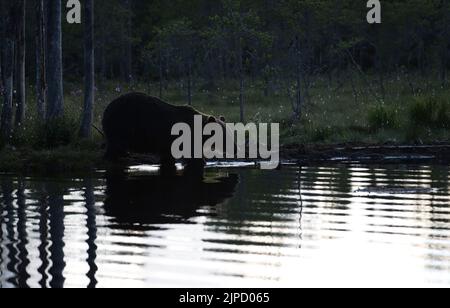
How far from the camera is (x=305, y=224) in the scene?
10.5m

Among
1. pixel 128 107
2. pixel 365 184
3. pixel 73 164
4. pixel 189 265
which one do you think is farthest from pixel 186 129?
pixel 189 265

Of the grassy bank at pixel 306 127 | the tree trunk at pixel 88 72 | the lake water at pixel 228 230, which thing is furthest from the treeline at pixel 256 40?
the lake water at pixel 228 230

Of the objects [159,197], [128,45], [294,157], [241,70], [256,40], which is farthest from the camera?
[128,45]

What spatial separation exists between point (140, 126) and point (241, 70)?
9381 mm

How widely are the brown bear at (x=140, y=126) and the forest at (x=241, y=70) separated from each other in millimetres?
1094

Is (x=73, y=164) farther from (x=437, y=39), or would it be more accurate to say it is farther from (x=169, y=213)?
(x=437, y=39)

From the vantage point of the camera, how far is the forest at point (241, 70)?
61.9 feet

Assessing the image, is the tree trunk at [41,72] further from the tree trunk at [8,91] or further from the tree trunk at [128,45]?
the tree trunk at [128,45]

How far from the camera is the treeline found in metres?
31.0

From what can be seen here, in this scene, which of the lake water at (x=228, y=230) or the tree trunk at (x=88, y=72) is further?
the tree trunk at (x=88, y=72)

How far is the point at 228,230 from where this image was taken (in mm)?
10102

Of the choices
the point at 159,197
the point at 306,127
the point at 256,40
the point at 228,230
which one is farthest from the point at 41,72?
the point at 228,230

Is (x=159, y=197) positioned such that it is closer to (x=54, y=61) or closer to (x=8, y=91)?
(x=54, y=61)
